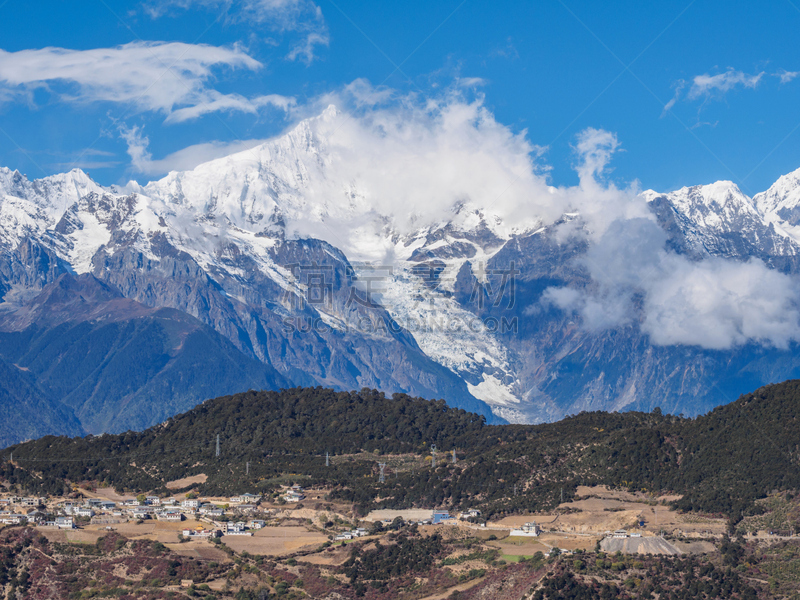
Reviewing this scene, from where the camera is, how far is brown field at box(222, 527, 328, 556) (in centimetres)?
14875

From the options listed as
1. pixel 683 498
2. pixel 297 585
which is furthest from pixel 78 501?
pixel 683 498

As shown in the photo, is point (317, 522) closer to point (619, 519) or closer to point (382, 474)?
point (382, 474)

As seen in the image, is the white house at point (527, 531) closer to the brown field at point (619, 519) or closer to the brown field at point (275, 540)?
the brown field at point (619, 519)

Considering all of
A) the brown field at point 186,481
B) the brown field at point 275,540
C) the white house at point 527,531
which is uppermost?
the brown field at point 186,481

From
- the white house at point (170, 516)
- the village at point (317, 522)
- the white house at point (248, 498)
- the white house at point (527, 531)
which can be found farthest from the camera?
the white house at point (248, 498)

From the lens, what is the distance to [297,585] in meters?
138

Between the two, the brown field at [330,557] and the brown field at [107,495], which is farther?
the brown field at [107,495]

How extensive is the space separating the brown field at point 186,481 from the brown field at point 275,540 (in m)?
35.5

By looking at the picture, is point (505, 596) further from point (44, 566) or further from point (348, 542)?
point (44, 566)

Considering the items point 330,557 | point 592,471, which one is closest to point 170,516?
point 330,557

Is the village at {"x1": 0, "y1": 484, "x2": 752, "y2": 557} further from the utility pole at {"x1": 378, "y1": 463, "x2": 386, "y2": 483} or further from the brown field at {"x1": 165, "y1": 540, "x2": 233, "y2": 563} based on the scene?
the utility pole at {"x1": 378, "y1": 463, "x2": 386, "y2": 483}

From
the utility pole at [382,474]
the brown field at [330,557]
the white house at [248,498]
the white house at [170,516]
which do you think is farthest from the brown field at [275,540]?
the utility pole at [382,474]

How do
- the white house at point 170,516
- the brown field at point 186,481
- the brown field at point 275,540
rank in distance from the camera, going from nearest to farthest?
the brown field at point 275,540 < the white house at point 170,516 < the brown field at point 186,481

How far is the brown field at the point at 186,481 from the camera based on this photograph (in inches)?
7643
